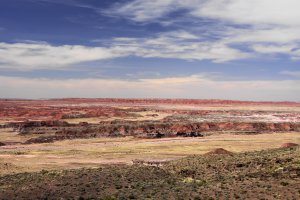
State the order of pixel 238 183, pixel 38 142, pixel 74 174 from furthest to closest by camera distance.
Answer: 1. pixel 38 142
2. pixel 74 174
3. pixel 238 183

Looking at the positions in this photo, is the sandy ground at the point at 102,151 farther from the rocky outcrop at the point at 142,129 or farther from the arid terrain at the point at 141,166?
the rocky outcrop at the point at 142,129

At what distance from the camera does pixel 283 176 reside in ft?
113

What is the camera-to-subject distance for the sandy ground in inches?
2104

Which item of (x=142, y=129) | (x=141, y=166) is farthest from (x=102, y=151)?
(x=142, y=129)

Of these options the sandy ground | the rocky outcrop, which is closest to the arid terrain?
the sandy ground

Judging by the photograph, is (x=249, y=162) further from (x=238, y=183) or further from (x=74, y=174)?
(x=74, y=174)

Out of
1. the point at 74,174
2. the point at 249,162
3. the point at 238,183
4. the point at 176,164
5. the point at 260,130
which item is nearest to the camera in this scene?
the point at 238,183

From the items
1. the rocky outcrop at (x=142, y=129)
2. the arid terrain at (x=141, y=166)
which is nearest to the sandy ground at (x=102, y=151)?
the arid terrain at (x=141, y=166)

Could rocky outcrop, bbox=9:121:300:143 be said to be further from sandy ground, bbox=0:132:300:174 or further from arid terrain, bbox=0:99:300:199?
sandy ground, bbox=0:132:300:174

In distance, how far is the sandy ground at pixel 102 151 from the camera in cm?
5344

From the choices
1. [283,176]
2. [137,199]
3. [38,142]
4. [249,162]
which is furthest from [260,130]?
[137,199]

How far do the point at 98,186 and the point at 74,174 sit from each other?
6500 mm

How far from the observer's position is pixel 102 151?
6750cm

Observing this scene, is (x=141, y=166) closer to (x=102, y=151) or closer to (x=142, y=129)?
(x=102, y=151)
